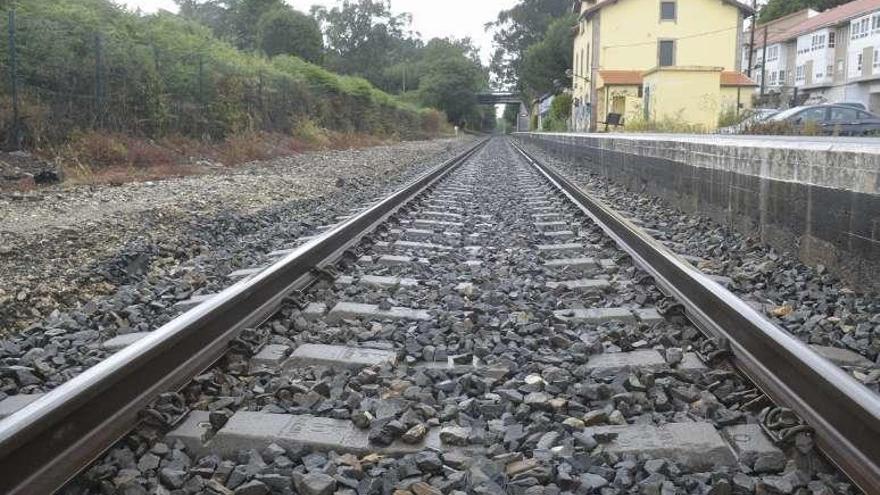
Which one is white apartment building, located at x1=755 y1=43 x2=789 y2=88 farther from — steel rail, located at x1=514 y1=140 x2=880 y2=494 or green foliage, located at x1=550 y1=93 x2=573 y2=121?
steel rail, located at x1=514 y1=140 x2=880 y2=494

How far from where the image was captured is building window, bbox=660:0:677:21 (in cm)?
5285

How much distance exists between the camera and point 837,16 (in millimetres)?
65125

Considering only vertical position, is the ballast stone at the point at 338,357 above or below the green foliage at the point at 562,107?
below

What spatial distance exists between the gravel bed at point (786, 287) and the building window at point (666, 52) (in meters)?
48.2

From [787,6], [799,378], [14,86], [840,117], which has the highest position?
[787,6]

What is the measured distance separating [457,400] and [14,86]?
36.5 feet

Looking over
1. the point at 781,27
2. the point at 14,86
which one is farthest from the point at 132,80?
the point at 781,27

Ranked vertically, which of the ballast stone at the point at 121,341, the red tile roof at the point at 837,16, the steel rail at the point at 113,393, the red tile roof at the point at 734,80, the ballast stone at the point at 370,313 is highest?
the red tile roof at the point at 837,16

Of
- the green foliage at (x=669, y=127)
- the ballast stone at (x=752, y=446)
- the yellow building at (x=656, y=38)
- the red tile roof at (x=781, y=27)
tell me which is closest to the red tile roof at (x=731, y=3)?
the yellow building at (x=656, y=38)

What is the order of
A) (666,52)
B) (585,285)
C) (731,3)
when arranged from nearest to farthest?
(585,285)
(731,3)
(666,52)

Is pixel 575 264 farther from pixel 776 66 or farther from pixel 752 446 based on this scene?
pixel 776 66

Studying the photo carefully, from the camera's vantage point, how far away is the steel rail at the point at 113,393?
7.20 ft

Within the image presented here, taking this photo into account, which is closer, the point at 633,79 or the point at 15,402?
the point at 15,402

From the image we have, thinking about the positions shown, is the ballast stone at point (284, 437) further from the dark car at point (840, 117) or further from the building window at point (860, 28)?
the building window at point (860, 28)
